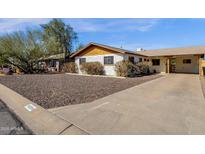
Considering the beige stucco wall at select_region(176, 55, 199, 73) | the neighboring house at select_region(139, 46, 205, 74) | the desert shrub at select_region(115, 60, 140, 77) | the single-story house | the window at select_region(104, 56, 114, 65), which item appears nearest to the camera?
the desert shrub at select_region(115, 60, 140, 77)

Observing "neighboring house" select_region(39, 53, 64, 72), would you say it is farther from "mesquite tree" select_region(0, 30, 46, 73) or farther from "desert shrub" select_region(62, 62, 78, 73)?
"desert shrub" select_region(62, 62, 78, 73)

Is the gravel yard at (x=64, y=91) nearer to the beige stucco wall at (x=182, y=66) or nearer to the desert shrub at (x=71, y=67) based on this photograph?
the desert shrub at (x=71, y=67)

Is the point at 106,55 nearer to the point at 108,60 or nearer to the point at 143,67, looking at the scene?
the point at 108,60

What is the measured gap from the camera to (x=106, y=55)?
16391mm

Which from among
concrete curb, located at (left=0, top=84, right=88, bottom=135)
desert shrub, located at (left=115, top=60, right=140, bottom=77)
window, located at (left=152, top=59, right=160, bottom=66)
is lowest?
concrete curb, located at (left=0, top=84, right=88, bottom=135)

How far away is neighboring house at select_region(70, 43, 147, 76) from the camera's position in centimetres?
1530

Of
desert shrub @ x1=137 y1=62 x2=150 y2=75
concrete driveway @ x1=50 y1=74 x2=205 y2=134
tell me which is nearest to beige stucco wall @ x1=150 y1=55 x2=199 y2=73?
desert shrub @ x1=137 y1=62 x2=150 y2=75

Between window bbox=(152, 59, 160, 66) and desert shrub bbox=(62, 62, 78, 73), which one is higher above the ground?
window bbox=(152, 59, 160, 66)

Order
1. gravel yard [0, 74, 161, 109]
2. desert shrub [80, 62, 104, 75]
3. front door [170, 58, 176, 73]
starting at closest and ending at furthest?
1. gravel yard [0, 74, 161, 109]
2. desert shrub [80, 62, 104, 75]
3. front door [170, 58, 176, 73]

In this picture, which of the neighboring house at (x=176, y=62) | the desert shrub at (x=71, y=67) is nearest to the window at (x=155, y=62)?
the neighboring house at (x=176, y=62)

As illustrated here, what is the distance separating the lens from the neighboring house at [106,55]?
1530 cm
